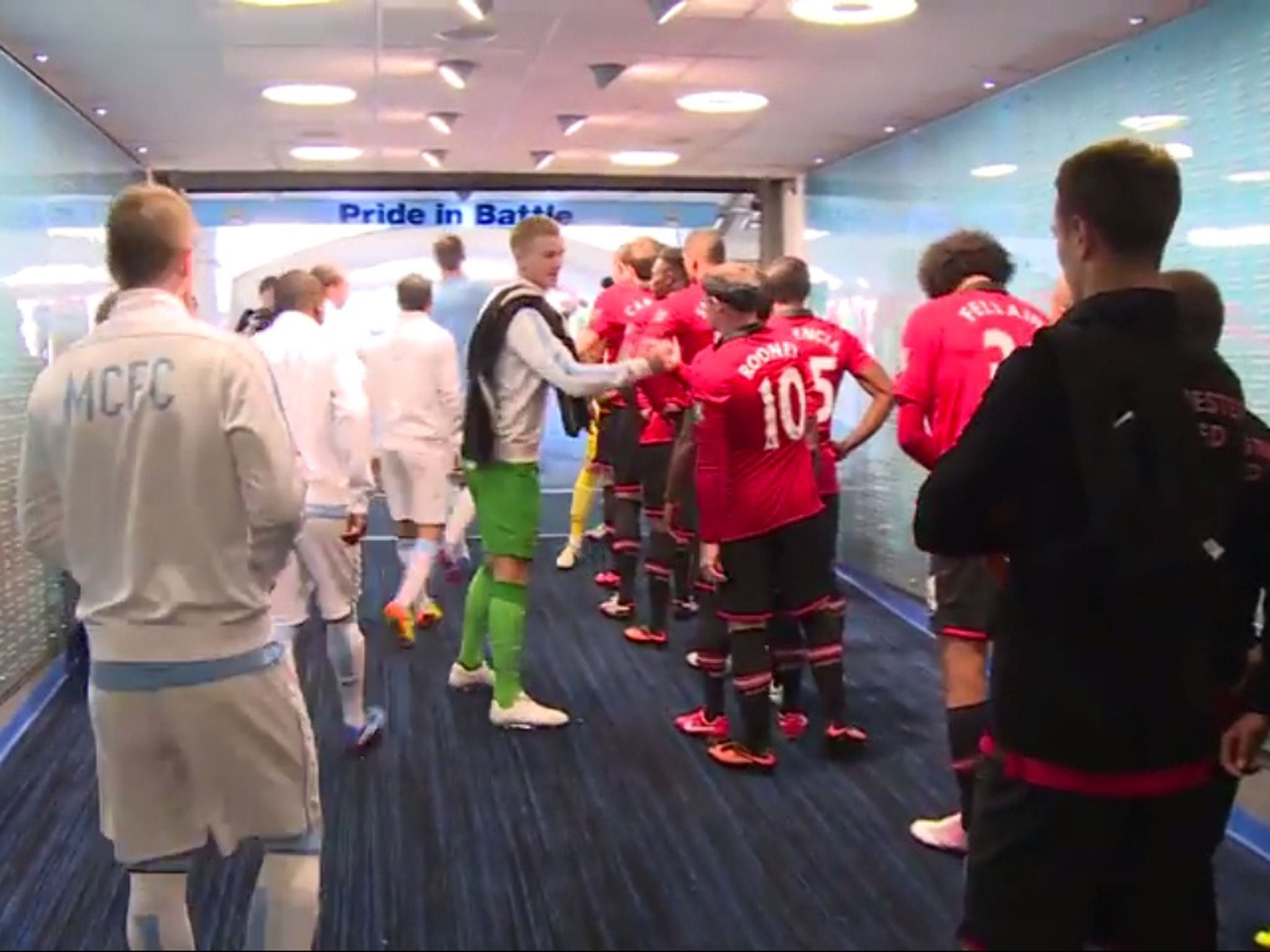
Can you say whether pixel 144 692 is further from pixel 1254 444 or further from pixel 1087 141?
pixel 1087 141

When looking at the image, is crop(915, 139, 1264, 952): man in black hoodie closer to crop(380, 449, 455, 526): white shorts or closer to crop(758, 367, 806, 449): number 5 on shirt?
crop(758, 367, 806, 449): number 5 on shirt

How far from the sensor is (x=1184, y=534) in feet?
6.40

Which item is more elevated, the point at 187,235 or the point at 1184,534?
the point at 187,235

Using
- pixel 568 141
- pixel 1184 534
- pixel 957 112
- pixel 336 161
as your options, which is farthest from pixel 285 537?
pixel 336 161

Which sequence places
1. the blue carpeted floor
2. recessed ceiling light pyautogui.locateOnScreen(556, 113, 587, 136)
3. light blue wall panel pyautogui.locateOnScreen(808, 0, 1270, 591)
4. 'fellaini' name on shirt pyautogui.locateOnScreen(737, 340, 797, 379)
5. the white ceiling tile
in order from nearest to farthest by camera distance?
the blue carpeted floor → 'fellaini' name on shirt pyautogui.locateOnScreen(737, 340, 797, 379) → light blue wall panel pyautogui.locateOnScreen(808, 0, 1270, 591) → the white ceiling tile → recessed ceiling light pyautogui.locateOnScreen(556, 113, 587, 136)

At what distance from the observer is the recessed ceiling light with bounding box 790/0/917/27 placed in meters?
4.66

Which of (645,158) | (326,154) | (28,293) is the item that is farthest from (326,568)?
(645,158)

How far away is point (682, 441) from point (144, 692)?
9.90 ft

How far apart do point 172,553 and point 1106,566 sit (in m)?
1.52

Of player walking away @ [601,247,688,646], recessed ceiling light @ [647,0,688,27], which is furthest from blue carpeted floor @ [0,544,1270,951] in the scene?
recessed ceiling light @ [647,0,688,27]

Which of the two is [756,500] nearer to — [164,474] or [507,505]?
[507,505]

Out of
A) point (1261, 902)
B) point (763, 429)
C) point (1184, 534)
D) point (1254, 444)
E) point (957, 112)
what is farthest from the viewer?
point (957, 112)

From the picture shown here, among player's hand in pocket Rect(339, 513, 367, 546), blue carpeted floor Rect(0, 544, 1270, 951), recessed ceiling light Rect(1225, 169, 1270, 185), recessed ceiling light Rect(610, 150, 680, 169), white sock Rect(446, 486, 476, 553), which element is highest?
recessed ceiling light Rect(610, 150, 680, 169)

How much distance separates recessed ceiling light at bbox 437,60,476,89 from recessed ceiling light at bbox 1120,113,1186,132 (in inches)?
94.5
